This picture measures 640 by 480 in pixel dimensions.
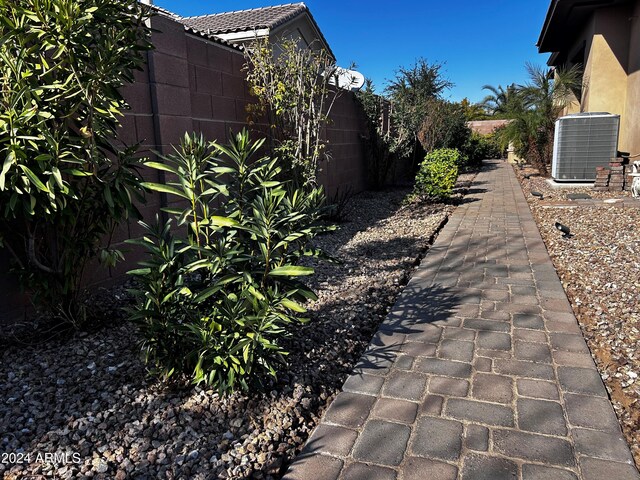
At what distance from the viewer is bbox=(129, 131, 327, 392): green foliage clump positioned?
2.25 m

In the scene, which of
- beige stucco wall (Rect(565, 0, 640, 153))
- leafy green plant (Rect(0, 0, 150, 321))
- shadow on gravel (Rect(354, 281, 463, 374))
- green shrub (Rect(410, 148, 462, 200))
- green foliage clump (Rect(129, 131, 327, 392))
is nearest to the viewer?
green foliage clump (Rect(129, 131, 327, 392))

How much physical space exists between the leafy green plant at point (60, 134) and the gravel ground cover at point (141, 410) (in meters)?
0.51

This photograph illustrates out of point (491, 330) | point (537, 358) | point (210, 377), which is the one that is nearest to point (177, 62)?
point (210, 377)

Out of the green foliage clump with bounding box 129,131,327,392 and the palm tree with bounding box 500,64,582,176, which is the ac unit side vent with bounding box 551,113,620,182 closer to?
the palm tree with bounding box 500,64,582,176

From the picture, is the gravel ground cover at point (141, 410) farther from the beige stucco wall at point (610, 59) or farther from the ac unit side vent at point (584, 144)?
the beige stucco wall at point (610, 59)

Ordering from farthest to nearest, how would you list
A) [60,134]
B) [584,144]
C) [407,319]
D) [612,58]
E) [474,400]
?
1. [612,58]
2. [584,144]
3. [407,319]
4. [60,134]
5. [474,400]

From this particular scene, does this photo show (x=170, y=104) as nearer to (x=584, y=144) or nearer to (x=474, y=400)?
(x=474, y=400)

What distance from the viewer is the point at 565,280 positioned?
4.38 m

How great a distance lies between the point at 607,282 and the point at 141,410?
397cm

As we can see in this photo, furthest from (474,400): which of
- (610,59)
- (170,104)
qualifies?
(610,59)

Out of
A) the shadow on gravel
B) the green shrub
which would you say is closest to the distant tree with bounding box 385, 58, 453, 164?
the green shrub

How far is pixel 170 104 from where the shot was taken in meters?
4.39

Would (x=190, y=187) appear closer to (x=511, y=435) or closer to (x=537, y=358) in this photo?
(x=511, y=435)

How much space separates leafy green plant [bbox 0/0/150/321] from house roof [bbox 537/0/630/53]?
1178cm
